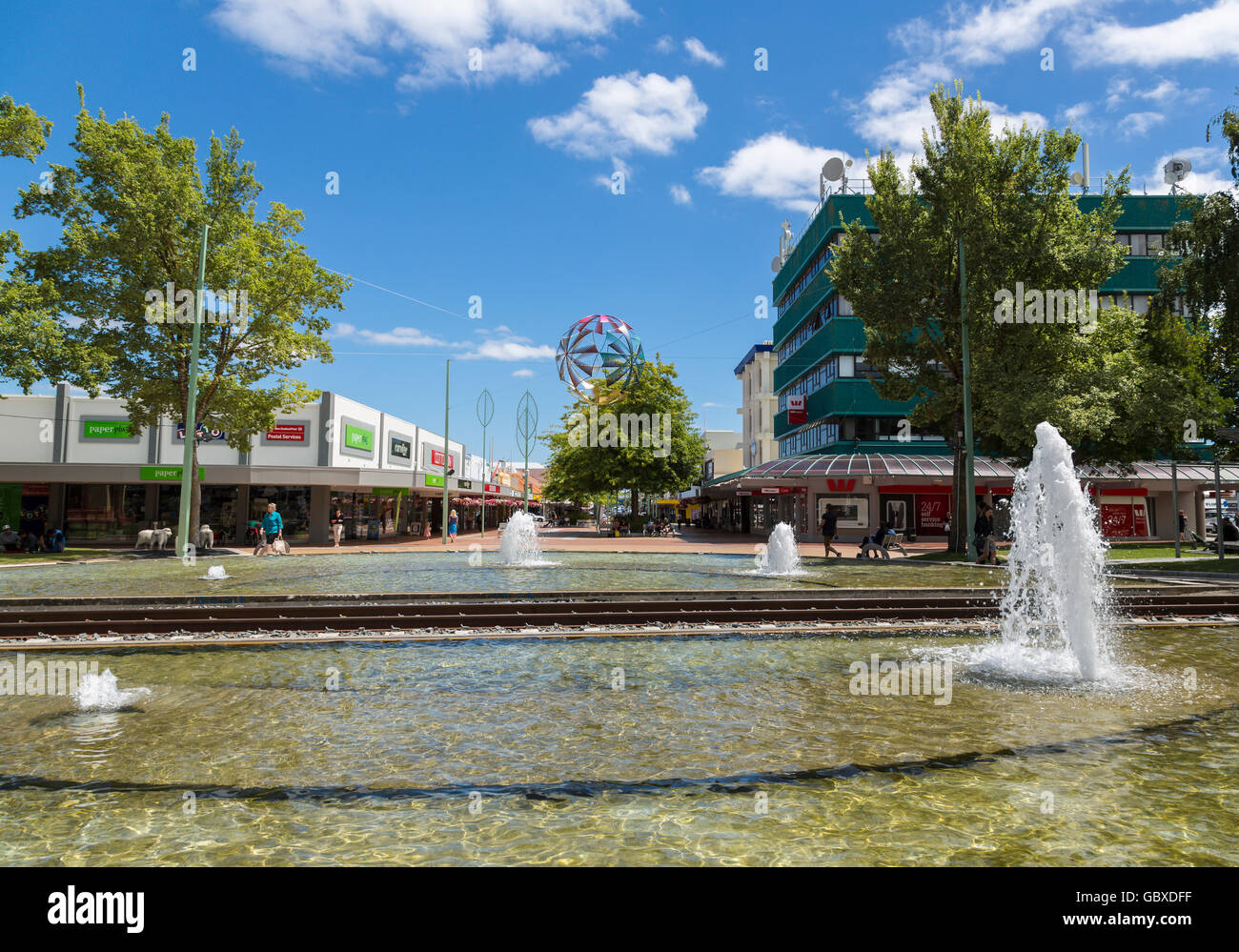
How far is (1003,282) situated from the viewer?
91.0ft

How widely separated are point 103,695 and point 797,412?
5234 centimetres

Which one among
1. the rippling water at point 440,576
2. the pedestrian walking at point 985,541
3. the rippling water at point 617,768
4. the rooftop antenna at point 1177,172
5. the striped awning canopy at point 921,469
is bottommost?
the rippling water at point 440,576

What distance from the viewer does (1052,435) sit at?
10.2 m

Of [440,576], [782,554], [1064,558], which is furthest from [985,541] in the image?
[440,576]

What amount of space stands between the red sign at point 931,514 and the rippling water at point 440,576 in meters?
17.5

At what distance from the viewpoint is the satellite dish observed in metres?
52.7

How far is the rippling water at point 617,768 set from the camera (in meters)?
4.00

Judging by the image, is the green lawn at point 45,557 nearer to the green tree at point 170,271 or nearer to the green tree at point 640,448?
the green tree at point 170,271

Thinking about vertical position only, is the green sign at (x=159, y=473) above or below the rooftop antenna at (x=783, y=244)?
below

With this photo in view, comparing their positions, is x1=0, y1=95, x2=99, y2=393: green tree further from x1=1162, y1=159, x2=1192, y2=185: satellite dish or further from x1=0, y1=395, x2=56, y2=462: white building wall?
x1=1162, y1=159, x2=1192, y2=185: satellite dish

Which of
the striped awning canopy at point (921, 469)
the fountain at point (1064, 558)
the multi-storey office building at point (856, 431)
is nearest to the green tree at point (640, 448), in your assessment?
the multi-storey office building at point (856, 431)

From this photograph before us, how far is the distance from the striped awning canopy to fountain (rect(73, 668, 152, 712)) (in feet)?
120

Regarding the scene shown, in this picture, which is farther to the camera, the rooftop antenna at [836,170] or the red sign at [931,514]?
the rooftop antenna at [836,170]

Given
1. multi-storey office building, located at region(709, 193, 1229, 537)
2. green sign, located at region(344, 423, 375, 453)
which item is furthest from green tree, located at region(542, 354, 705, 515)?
green sign, located at region(344, 423, 375, 453)
